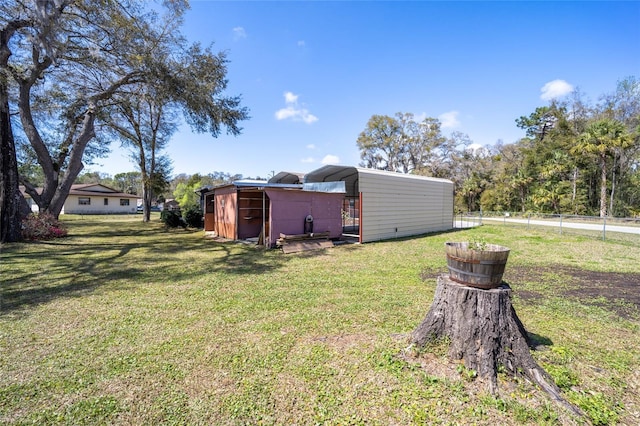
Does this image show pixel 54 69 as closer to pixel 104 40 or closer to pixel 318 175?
pixel 104 40

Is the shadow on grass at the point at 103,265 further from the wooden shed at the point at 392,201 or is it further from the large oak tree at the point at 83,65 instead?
the wooden shed at the point at 392,201

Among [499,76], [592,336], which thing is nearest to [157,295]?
[592,336]

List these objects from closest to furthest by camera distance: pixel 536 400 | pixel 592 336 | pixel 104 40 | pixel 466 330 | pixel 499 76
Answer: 1. pixel 536 400
2. pixel 466 330
3. pixel 592 336
4. pixel 104 40
5. pixel 499 76

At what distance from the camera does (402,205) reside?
39.8ft

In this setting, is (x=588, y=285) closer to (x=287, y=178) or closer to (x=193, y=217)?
(x=287, y=178)

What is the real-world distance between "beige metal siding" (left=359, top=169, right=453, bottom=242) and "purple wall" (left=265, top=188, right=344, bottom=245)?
115cm

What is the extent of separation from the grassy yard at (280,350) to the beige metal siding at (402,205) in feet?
16.0

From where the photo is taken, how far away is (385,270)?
6.12m

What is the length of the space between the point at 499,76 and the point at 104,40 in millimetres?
15311

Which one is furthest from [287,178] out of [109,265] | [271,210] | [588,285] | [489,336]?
[489,336]

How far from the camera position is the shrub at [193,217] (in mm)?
15484

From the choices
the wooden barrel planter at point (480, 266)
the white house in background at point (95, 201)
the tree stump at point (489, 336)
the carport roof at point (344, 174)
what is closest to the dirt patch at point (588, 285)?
the tree stump at point (489, 336)

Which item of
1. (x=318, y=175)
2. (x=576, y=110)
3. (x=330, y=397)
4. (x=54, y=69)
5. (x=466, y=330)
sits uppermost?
(x=576, y=110)

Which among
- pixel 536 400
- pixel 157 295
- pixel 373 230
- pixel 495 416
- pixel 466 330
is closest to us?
pixel 495 416
